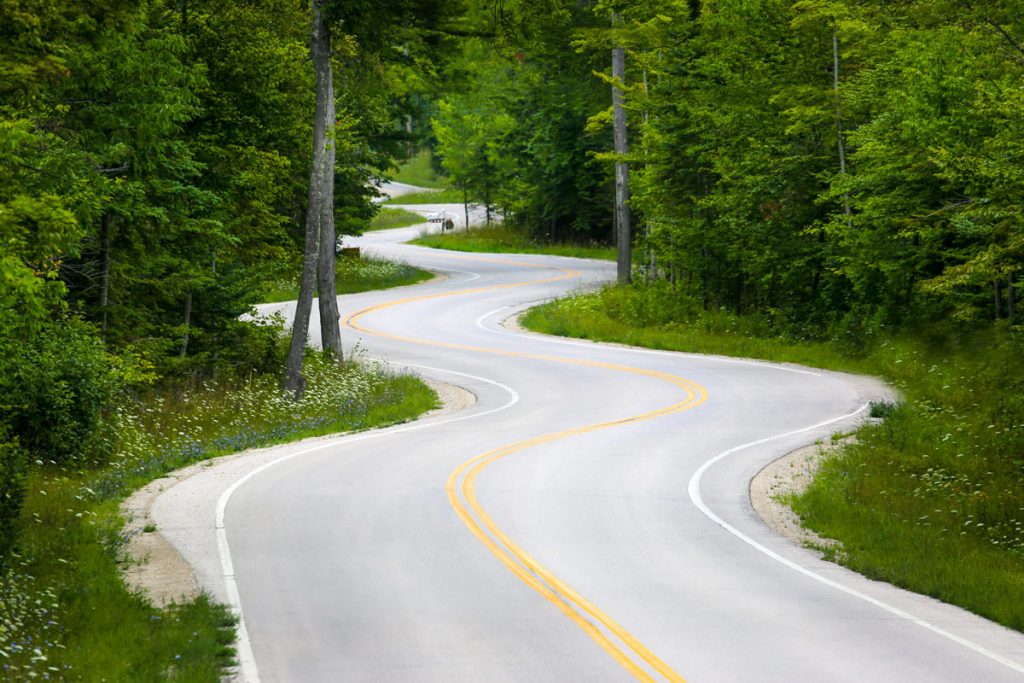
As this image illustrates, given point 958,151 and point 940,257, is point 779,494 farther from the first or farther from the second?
point 940,257

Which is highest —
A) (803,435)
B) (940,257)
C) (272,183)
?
(272,183)

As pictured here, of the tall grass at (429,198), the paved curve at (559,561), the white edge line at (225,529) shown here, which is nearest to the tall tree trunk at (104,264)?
the paved curve at (559,561)

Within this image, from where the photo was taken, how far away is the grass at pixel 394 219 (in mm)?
87812

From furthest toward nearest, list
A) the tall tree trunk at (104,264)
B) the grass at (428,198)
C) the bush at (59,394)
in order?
the grass at (428,198)
the tall tree trunk at (104,264)
the bush at (59,394)

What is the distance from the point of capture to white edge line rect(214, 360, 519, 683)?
9.51m

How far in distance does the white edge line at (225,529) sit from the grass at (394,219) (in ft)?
196

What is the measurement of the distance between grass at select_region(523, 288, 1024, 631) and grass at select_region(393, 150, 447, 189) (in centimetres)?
8810

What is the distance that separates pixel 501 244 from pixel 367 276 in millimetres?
18464

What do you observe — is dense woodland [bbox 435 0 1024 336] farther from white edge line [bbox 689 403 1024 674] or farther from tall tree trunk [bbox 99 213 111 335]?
tall tree trunk [bbox 99 213 111 335]

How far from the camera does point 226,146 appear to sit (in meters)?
25.4

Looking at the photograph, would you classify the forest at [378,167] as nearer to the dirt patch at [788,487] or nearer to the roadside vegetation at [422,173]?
the dirt patch at [788,487]

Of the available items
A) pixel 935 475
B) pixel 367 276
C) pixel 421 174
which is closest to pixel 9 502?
pixel 935 475

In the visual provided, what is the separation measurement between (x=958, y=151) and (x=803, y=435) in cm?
717

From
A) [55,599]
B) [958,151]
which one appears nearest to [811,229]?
[958,151]
